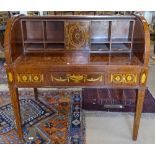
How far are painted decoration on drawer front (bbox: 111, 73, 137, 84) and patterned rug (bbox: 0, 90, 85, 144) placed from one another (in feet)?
2.01

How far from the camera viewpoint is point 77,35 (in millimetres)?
1621

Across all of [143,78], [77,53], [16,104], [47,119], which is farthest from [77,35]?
[47,119]

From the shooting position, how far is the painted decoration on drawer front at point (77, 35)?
1.60 m

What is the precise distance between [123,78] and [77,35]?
524 mm

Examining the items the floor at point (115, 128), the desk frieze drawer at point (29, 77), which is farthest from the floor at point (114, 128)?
the desk frieze drawer at point (29, 77)

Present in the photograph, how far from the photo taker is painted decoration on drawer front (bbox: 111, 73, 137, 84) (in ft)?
4.62

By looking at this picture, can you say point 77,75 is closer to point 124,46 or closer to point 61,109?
point 124,46

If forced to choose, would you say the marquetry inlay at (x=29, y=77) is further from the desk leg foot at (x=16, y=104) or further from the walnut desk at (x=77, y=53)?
the desk leg foot at (x=16, y=104)

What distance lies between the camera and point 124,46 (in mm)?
1738

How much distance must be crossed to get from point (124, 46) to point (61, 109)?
37.0 inches

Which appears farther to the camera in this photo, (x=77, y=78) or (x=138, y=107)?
(x=138, y=107)

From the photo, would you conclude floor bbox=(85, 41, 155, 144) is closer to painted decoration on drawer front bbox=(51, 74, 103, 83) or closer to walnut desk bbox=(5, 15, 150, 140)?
walnut desk bbox=(5, 15, 150, 140)

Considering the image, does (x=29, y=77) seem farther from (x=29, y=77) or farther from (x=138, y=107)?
(x=138, y=107)

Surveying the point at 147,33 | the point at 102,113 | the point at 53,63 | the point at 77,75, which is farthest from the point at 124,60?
the point at 102,113
